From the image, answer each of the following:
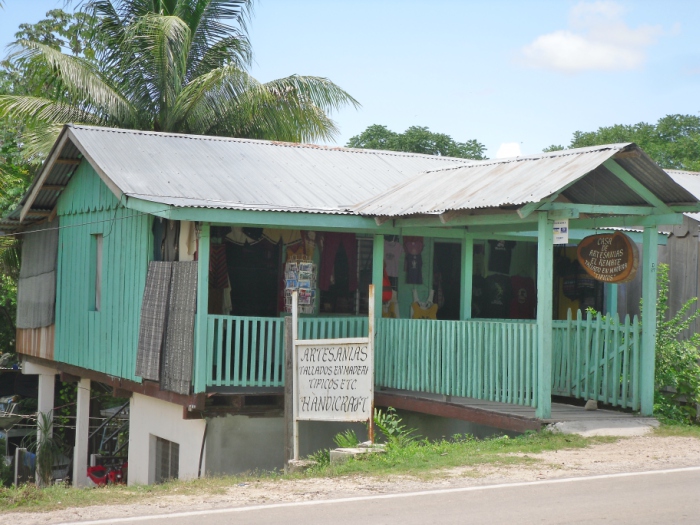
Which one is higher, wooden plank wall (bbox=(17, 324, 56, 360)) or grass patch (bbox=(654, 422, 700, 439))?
wooden plank wall (bbox=(17, 324, 56, 360))

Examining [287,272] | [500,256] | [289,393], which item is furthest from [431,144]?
[289,393]

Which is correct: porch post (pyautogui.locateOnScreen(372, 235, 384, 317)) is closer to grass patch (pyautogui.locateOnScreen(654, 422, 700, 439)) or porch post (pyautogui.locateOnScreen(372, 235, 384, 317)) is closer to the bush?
the bush

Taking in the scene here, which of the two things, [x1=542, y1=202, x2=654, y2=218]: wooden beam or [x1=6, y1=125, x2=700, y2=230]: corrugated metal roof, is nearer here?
[x1=542, y1=202, x2=654, y2=218]: wooden beam

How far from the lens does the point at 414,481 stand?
27.8 ft

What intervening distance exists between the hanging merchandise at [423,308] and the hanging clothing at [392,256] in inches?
28.8

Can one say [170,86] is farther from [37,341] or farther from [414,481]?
[414,481]

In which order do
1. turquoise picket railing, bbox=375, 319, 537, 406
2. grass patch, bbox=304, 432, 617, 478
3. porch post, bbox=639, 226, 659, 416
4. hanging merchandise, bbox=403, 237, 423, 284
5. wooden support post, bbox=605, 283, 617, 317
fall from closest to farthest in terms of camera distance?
grass patch, bbox=304, 432, 617, 478 → turquoise picket railing, bbox=375, 319, 537, 406 → porch post, bbox=639, 226, 659, 416 → wooden support post, bbox=605, 283, 617, 317 → hanging merchandise, bbox=403, 237, 423, 284

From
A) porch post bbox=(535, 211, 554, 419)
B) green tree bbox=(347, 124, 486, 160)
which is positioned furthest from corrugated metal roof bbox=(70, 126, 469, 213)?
green tree bbox=(347, 124, 486, 160)

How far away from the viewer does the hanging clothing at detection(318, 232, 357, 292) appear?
50.7ft

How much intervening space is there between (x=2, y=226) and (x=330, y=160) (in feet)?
22.4

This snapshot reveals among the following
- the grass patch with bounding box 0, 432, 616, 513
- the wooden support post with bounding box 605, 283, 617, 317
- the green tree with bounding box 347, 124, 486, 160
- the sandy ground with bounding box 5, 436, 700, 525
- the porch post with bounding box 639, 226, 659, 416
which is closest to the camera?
the sandy ground with bounding box 5, 436, 700, 525

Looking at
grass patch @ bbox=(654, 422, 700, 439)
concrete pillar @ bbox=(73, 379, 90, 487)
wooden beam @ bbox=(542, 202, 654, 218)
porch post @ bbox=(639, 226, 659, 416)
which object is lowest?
concrete pillar @ bbox=(73, 379, 90, 487)

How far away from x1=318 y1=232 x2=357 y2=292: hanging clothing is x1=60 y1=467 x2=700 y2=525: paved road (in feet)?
25.4

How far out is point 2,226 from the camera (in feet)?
59.4
